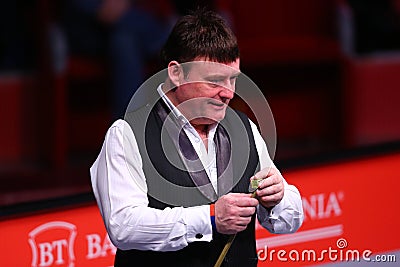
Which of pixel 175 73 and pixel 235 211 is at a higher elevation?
pixel 175 73

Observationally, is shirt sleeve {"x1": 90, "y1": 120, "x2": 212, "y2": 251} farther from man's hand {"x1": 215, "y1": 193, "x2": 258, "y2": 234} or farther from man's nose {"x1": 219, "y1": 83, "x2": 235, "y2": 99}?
man's nose {"x1": 219, "y1": 83, "x2": 235, "y2": 99}

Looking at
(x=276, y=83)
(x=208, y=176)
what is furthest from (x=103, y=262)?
(x=276, y=83)

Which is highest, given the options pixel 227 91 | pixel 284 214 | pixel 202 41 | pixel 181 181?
pixel 202 41

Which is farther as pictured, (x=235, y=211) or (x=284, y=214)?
(x=284, y=214)

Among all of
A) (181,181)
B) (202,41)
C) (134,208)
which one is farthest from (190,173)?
(202,41)

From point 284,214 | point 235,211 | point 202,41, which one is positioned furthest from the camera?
point 284,214

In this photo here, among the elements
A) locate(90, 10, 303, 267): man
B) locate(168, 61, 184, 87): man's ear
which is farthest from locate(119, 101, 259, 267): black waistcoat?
locate(168, 61, 184, 87): man's ear

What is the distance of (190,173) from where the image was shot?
2.83 m

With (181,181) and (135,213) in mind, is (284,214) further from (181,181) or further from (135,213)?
(135,213)

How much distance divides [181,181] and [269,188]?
248 mm

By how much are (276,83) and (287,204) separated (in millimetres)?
4260

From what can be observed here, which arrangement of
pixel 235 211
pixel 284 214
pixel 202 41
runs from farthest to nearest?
1. pixel 284 214
2. pixel 202 41
3. pixel 235 211

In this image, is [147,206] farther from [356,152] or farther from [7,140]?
[7,140]

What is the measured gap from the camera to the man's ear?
2.79 metres
